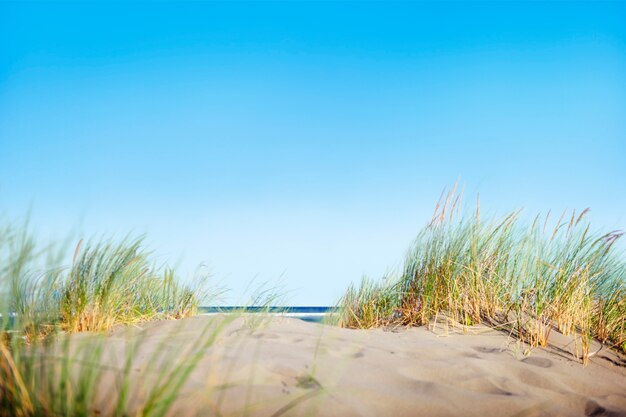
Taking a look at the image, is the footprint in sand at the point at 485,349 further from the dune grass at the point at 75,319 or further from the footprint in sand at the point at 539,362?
the dune grass at the point at 75,319

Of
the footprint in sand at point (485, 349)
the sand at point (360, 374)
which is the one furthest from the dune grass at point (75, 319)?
the footprint in sand at point (485, 349)

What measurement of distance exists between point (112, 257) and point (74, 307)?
0.41m

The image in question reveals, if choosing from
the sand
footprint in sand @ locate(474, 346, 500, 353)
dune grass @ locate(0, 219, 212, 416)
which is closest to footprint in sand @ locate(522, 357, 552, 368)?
the sand

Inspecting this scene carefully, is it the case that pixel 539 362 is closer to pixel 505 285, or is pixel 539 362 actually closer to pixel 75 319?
pixel 505 285

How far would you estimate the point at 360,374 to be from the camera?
2221mm

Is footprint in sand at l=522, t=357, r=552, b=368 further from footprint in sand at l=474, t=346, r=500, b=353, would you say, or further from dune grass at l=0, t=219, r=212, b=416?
dune grass at l=0, t=219, r=212, b=416

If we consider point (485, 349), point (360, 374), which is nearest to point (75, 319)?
point (360, 374)

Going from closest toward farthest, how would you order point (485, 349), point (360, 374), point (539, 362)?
point (360, 374), point (539, 362), point (485, 349)

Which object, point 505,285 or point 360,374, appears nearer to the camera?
point 360,374

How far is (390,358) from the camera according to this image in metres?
2.55

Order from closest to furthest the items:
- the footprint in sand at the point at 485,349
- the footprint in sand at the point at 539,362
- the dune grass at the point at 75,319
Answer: the dune grass at the point at 75,319, the footprint in sand at the point at 539,362, the footprint in sand at the point at 485,349

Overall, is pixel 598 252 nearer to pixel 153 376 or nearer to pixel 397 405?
pixel 397 405

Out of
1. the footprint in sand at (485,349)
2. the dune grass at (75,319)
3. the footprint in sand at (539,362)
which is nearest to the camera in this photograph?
the dune grass at (75,319)

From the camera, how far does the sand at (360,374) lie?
1.73 meters
